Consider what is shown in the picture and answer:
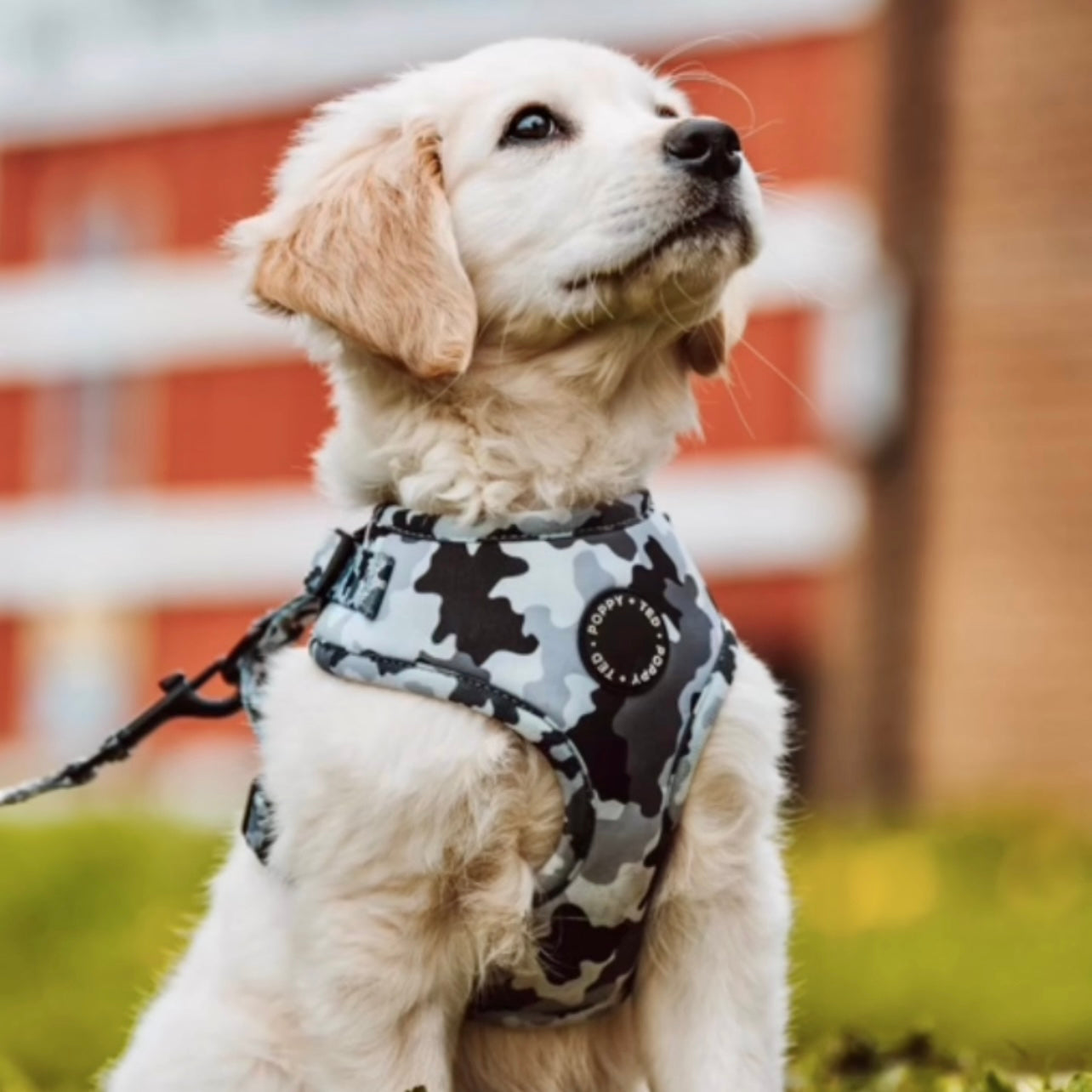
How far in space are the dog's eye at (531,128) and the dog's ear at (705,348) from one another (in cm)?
42

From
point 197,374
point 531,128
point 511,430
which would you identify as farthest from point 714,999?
point 197,374

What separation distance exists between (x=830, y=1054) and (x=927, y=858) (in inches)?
185

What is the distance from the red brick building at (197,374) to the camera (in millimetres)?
22406

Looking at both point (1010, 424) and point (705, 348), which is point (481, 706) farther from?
point (1010, 424)

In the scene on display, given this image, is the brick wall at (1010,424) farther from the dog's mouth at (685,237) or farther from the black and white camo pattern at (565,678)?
the black and white camo pattern at (565,678)

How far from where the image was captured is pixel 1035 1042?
693 cm

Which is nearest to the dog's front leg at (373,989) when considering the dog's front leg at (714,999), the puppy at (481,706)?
the puppy at (481,706)

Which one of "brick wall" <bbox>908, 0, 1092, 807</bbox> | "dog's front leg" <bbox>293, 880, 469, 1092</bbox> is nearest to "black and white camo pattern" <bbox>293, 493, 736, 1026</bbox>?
"dog's front leg" <bbox>293, 880, 469, 1092</bbox>

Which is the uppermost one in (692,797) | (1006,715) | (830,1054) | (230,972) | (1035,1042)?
(692,797)

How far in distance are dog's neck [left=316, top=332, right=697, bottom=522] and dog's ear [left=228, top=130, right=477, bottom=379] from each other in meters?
0.11

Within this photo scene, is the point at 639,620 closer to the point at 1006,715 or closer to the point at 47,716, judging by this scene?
the point at 1006,715

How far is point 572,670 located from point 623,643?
96 mm

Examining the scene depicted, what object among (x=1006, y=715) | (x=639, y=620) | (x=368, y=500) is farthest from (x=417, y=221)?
(x=1006, y=715)

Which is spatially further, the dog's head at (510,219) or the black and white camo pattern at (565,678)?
the dog's head at (510,219)
